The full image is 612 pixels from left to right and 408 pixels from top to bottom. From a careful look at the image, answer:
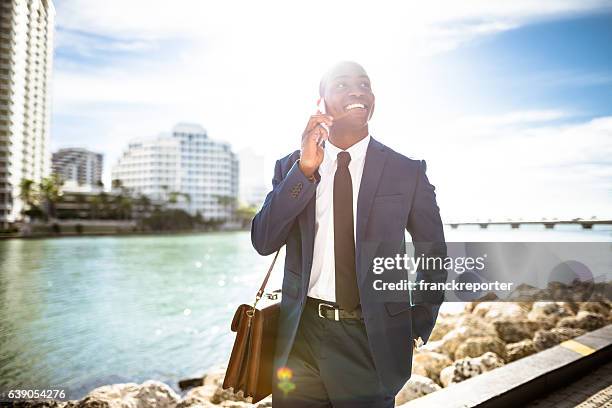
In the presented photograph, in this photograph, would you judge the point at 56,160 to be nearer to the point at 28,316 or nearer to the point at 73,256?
the point at 73,256

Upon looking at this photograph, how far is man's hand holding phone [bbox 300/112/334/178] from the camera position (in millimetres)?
1453

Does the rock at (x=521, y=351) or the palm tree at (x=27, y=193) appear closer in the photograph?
the rock at (x=521, y=351)

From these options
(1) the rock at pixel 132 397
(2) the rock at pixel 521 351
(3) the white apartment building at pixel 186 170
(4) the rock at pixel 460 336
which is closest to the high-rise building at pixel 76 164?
(3) the white apartment building at pixel 186 170

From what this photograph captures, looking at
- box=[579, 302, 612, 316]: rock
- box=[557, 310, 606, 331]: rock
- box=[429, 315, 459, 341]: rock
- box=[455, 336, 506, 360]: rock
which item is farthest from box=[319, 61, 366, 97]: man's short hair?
box=[579, 302, 612, 316]: rock

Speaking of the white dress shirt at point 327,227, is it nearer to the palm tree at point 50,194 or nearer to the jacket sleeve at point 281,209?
the jacket sleeve at point 281,209

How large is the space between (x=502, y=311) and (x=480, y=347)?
9.45 ft

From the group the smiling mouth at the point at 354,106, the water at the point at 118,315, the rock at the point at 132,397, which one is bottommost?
the water at the point at 118,315

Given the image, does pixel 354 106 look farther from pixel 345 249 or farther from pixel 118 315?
pixel 118 315

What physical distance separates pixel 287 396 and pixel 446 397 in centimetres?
177

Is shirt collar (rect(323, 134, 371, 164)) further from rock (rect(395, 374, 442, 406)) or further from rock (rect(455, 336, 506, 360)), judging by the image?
rock (rect(455, 336, 506, 360))

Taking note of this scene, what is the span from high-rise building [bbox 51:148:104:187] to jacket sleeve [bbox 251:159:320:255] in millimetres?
173776

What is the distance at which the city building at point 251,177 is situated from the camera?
177125mm

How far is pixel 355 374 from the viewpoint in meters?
1.49

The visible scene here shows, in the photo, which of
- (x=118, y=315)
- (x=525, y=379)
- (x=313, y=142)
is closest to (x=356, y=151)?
(x=313, y=142)
